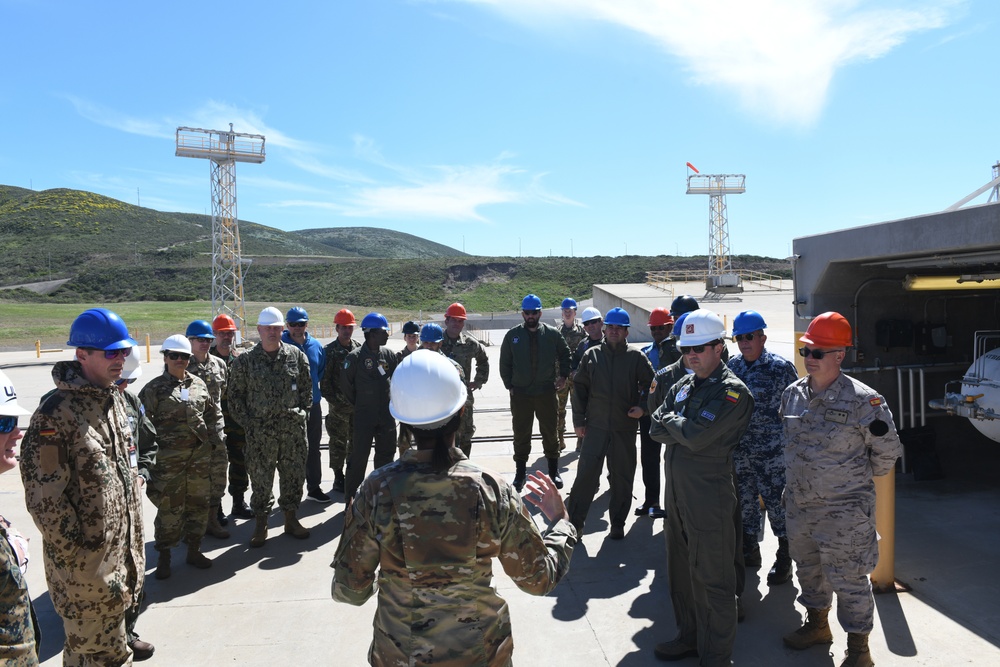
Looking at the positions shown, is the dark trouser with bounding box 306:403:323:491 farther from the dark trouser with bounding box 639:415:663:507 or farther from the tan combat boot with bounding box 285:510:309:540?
the dark trouser with bounding box 639:415:663:507

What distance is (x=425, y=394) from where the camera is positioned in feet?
6.35

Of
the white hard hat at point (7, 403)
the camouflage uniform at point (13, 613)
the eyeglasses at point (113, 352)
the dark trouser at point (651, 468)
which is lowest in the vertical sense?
the dark trouser at point (651, 468)

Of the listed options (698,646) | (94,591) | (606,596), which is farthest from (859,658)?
(94,591)

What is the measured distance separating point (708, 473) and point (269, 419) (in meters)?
3.47

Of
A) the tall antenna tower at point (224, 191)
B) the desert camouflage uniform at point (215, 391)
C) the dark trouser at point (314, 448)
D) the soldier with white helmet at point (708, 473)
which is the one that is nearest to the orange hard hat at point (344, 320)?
the dark trouser at point (314, 448)

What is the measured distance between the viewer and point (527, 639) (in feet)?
12.2

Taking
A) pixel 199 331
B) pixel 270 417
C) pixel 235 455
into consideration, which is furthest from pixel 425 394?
pixel 235 455

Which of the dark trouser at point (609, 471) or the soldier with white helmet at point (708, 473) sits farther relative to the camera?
the dark trouser at point (609, 471)

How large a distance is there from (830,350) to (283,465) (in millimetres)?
4045

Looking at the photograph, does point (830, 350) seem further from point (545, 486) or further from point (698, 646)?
point (545, 486)

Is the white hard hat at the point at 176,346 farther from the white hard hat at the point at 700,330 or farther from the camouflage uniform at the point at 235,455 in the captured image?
the white hard hat at the point at 700,330

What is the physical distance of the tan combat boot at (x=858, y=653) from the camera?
129 inches

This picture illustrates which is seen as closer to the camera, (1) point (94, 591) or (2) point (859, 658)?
(1) point (94, 591)

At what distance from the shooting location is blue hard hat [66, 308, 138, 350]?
111 inches
